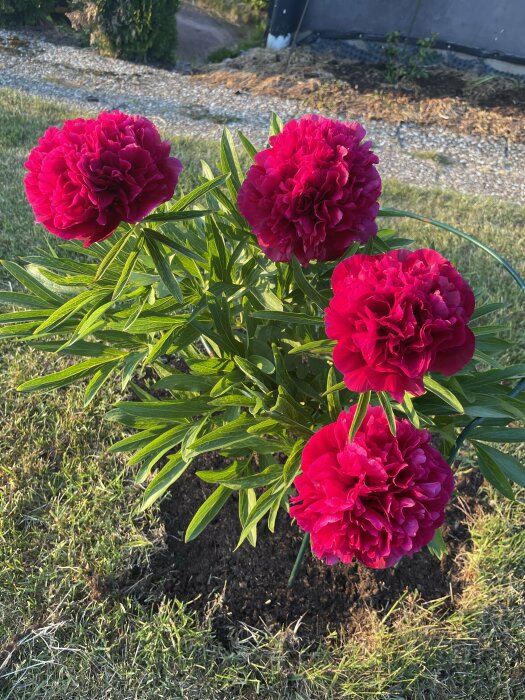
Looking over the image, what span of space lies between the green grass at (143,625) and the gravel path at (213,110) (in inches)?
189

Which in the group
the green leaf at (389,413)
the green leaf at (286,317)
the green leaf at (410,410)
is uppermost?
the green leaf at (286,317)

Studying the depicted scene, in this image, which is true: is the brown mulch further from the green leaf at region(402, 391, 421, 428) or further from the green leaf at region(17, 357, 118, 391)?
the green leaf at region(402, 391, 421, 428)

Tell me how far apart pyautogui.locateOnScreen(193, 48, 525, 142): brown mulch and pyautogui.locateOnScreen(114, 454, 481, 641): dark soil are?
669 centimetres

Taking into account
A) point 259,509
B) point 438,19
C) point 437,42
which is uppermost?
point 438,19

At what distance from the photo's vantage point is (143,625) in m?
1.91

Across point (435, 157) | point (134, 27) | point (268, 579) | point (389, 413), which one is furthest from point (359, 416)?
point (134, 27)

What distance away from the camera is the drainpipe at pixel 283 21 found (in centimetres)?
918

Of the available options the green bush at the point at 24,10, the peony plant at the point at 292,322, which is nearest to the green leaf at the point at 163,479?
the peony plant at the point at 292,322

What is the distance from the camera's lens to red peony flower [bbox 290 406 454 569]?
1140 mm

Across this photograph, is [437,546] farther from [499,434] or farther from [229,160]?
[229,160]

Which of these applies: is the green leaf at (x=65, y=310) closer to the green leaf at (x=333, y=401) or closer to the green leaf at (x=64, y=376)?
the green leaf at (x=64, y=376)

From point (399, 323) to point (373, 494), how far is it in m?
0.36

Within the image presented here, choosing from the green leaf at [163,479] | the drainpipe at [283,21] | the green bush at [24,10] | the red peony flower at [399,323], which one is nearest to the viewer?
the red peony flower at [399,323]

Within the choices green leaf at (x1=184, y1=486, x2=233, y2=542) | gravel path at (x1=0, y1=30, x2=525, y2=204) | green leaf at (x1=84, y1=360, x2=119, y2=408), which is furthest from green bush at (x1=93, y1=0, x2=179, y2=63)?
green leaf at (x1=184, y1=486, x2=233, y2=542)
